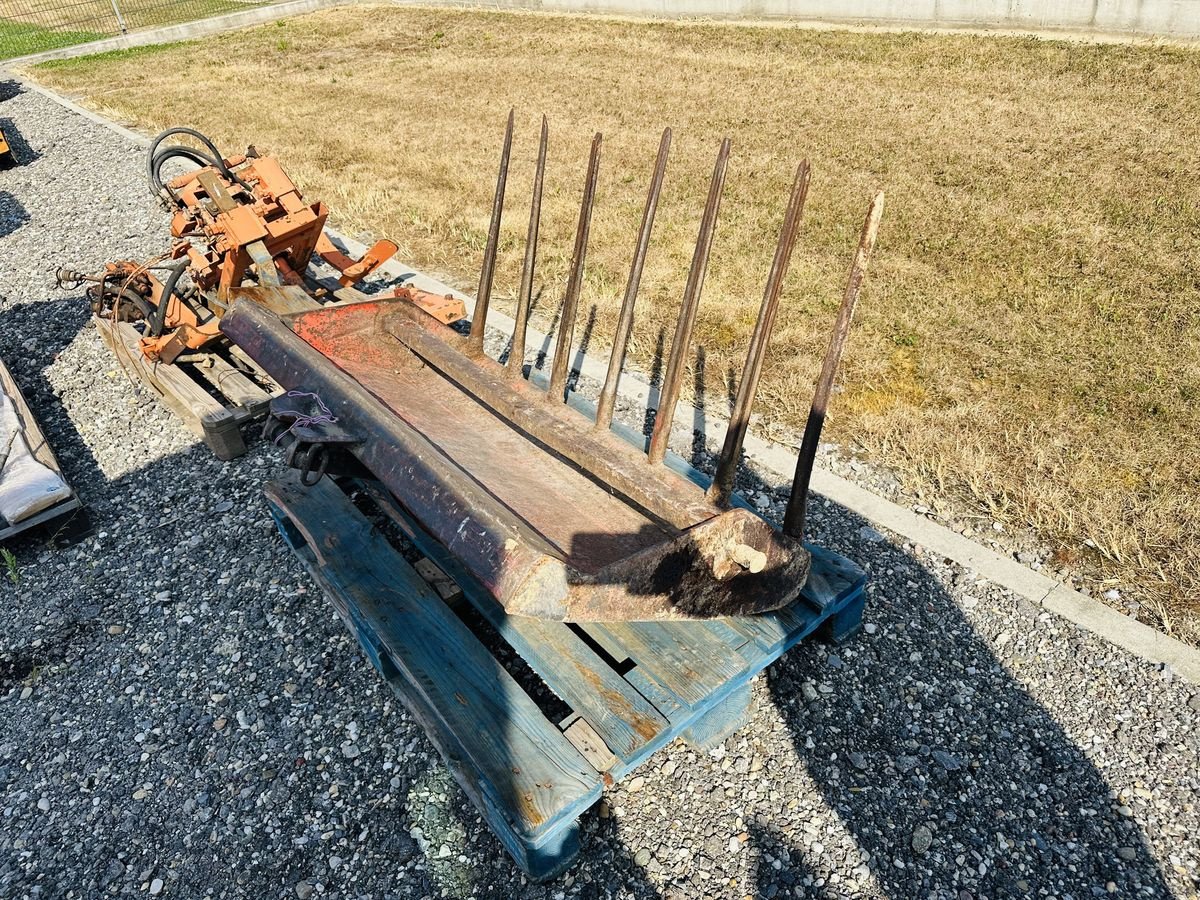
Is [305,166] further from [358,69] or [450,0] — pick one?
[450,0]

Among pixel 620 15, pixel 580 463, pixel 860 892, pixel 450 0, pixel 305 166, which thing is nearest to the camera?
pixel 860 892

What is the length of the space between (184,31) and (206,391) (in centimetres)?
1882

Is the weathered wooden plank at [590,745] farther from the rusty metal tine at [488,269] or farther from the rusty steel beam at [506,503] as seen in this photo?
the rusty metal tine at [488,269]

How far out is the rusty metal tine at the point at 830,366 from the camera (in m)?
2.19

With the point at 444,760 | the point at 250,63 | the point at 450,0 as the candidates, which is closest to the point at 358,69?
the point at 250,63

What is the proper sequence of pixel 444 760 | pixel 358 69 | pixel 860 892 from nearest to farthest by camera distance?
pixel 860 892 < pixel 444 760 < pixel 358 69

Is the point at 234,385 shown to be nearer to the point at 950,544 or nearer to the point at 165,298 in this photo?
the point at 165,298

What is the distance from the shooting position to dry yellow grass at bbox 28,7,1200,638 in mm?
4180

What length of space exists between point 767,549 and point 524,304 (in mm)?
1520

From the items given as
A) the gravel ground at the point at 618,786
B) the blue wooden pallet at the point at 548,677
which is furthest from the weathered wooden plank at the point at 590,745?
the gravel ground at the point at 618,786

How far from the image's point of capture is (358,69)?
47.8 feet

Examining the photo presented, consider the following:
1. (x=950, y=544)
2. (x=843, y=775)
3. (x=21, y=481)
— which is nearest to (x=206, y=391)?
(x=21, y=481)

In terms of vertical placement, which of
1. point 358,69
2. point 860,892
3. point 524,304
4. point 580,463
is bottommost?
point 860,892

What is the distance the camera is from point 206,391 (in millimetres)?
4738
